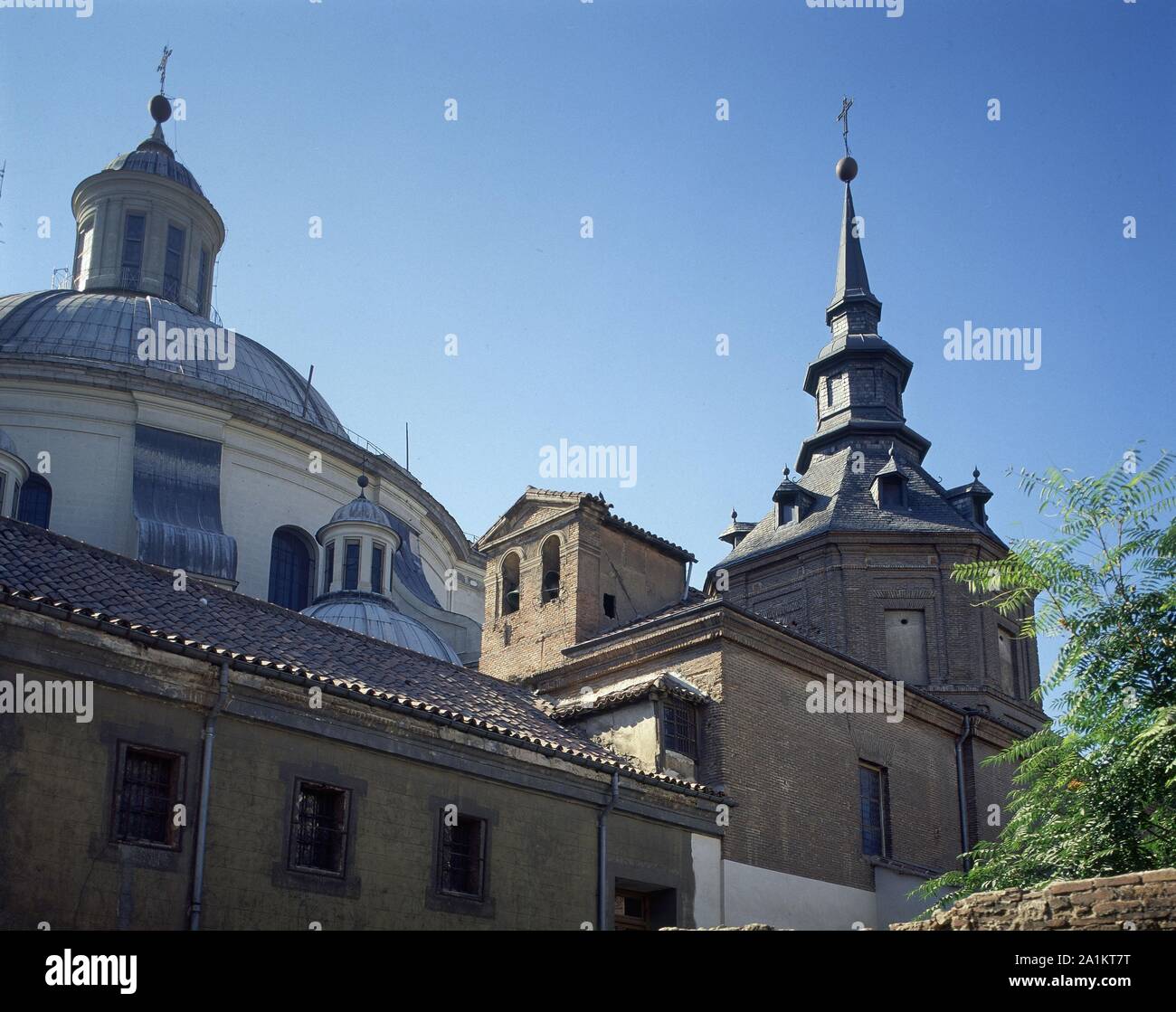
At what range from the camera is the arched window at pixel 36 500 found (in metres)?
30.2

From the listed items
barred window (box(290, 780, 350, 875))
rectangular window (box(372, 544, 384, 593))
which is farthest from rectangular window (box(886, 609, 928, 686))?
barred window (box(290, 780, 350, 875))

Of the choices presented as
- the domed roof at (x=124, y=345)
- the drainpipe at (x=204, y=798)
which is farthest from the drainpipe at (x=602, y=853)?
the domed roof at (x=124, y=345)

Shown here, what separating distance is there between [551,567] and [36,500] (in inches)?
498

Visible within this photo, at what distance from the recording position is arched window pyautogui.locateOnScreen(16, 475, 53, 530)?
3022cm

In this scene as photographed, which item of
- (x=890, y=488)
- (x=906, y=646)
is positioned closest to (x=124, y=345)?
(x=890, y=488)

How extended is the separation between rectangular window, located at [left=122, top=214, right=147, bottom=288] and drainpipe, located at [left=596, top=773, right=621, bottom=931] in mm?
26859

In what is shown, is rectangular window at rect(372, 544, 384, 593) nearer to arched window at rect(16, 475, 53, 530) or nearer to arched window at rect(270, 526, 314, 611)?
arched window at rect(270, 526, 314, 611)

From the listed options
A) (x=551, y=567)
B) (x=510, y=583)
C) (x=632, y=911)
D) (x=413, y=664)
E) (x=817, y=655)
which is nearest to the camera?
(x=632, y=911)

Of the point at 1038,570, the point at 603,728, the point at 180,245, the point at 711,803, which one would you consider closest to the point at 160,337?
the point at 180,245

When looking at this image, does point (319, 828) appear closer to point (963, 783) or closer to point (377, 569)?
point (963, 783)

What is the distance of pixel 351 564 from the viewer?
3162cm

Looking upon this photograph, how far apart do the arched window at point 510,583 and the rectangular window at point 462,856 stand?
10.4m
